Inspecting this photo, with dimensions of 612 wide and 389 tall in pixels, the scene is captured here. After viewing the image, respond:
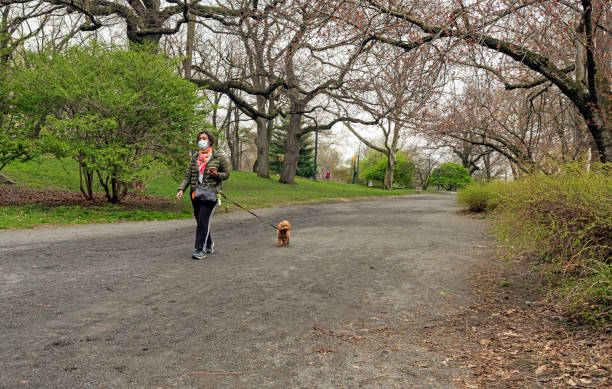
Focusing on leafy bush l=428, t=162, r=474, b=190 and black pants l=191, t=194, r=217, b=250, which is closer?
Answer: black pants l=191, t=194, r=217, b=250

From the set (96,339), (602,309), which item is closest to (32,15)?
(96,339)

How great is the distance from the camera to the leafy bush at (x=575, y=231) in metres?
3.65

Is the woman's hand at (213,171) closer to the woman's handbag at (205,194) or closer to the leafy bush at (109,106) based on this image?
the woman's handbag at (205,194)

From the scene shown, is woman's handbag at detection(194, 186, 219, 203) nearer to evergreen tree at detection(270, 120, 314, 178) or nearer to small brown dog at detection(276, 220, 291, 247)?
small brown dog at detection(276, 220, 291, 247)

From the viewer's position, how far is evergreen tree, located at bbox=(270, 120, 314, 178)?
2248 inches

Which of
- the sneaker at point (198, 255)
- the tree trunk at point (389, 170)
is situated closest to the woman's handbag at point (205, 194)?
the sneaker at point (198, 255)

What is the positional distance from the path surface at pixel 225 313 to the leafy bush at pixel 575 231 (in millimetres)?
1073

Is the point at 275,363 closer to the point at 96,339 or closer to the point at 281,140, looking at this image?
the point at 96,339

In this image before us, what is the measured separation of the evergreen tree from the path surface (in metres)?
48.9

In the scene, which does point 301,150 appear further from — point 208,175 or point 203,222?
point 203,222

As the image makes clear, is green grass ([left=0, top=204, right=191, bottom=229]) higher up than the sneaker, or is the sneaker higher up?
green grass ([left=0, top=204, right=191, bottom=229])

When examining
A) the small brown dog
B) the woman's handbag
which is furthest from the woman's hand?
the small brown dog

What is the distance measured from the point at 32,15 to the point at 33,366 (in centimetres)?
2011

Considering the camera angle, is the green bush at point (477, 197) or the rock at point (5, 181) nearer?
the green bush at point (477, 197)
